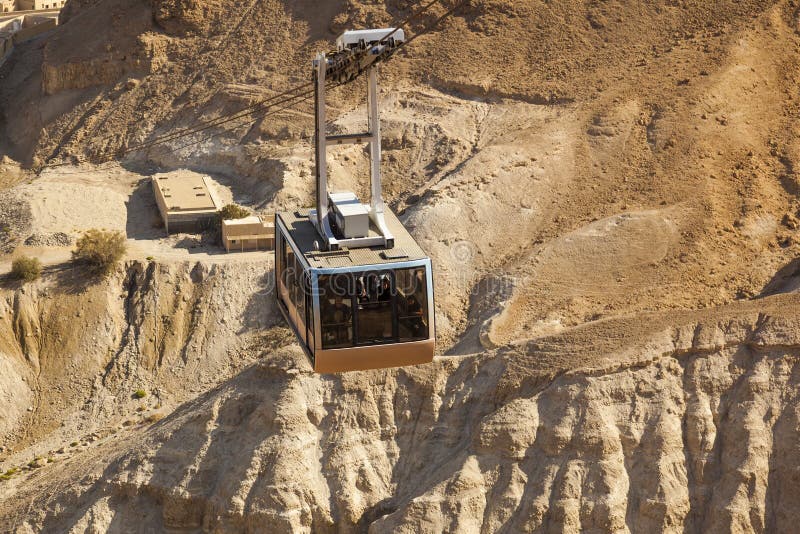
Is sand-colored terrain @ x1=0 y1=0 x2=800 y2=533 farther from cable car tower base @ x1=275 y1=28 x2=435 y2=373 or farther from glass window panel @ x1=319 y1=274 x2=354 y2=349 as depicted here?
glass window panel @ x1=319 y1=274 x2=354 y2=349

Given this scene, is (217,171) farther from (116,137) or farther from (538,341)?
(538,341)

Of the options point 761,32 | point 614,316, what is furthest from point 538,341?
point 761,32

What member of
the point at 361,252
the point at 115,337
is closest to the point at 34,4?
the point at 115,337

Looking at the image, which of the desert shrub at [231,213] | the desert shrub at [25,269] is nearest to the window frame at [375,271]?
the desert shrub at [25,269]

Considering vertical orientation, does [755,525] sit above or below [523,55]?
below

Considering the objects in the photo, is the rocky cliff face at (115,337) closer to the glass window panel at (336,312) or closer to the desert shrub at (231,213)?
the desert shrub at (231,213)

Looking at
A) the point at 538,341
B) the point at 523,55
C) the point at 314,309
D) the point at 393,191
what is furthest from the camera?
the point at 523,55

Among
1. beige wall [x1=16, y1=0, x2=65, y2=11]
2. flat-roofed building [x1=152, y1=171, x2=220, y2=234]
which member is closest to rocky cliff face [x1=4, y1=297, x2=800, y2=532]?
flat-roofed building [x1=152, y1=171, x2=220, y2=234]
